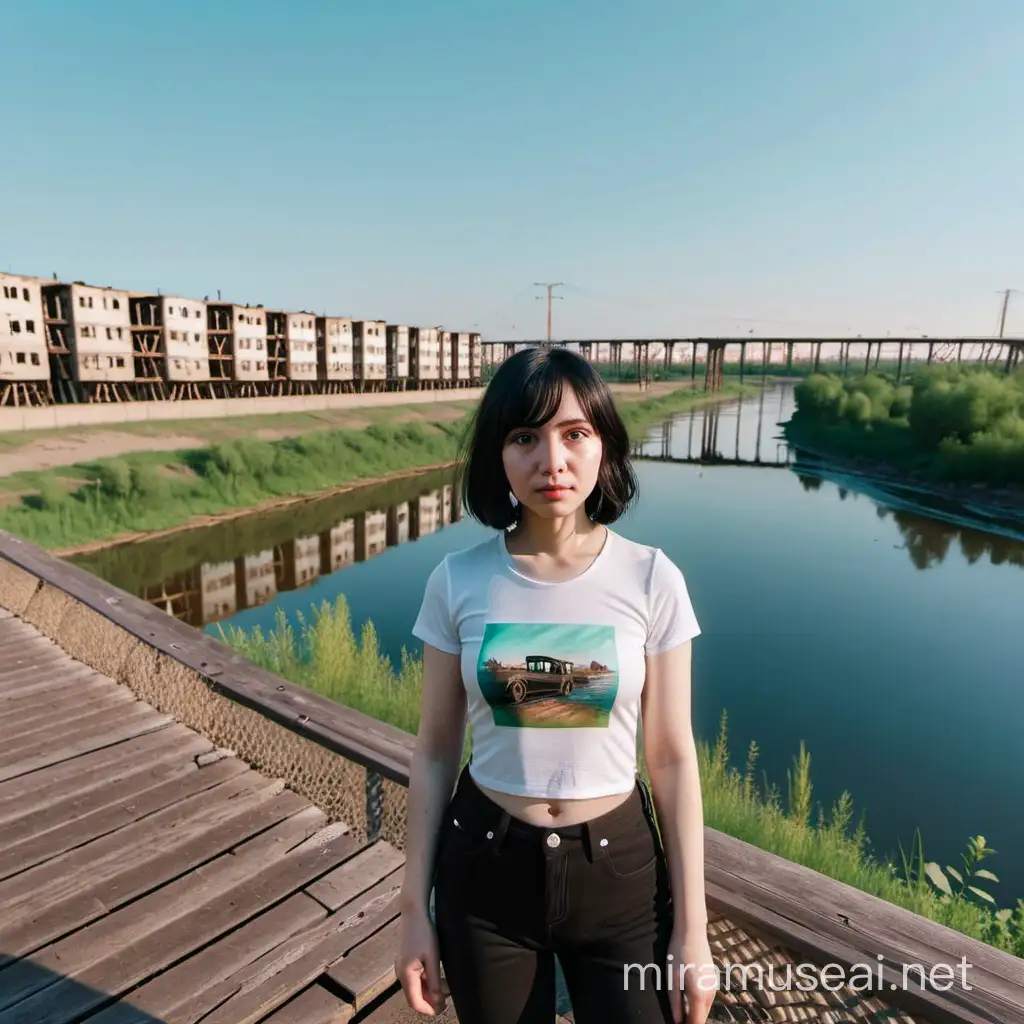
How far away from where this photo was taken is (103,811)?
3.24 meters

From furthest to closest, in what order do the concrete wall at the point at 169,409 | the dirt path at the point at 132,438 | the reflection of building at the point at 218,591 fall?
1. the concrete wall at the point at 169,409
2. the dirt path at the point at 132,438
3. the reflection of building at the point at 218,591

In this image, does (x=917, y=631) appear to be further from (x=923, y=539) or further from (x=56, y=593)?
(x=56, y=593)

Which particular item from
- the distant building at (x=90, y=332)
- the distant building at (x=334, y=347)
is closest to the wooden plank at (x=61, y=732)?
the distant building at (x=90, y=332)

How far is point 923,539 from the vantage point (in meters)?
21.4

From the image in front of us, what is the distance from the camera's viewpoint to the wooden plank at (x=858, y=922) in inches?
53.3

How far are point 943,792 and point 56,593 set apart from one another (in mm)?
10030

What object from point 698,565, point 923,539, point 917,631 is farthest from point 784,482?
point 917,631

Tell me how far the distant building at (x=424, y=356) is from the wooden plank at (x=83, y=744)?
57621 millimetres

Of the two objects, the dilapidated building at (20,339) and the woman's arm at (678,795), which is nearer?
the woman's arm at (678,795)

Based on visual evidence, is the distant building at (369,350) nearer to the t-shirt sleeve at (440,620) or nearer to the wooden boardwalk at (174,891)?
the wooden boardwalk at (174,891)

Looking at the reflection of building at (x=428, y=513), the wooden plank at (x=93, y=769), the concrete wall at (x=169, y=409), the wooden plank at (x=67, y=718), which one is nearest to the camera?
the wooden plank at (x=93, y=769)

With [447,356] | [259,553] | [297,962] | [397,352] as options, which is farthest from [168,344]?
[297,962]

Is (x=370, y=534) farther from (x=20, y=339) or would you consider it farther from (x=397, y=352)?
(x=397, y=352)

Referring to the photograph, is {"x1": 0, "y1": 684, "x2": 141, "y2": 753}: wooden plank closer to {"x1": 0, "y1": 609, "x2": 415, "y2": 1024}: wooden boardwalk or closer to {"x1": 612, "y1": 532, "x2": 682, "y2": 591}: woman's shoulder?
{"x1": 0, "y1": 609, "x2": 415, "y2": 1024}: wooden boardwalk
